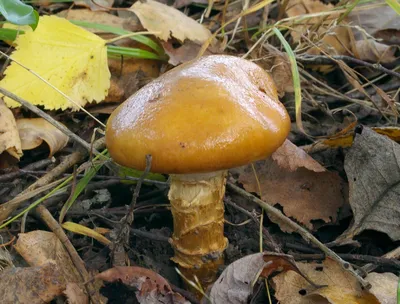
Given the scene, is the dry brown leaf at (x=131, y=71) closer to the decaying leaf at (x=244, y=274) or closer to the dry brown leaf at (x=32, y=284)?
the dry brown leaf at (x=32, y=284)

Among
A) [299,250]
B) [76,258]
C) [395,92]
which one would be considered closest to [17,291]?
[76,258]

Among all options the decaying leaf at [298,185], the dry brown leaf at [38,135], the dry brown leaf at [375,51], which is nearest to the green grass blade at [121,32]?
the dry brown leaf at [38,135]

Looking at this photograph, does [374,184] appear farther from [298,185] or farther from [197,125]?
[197,125]

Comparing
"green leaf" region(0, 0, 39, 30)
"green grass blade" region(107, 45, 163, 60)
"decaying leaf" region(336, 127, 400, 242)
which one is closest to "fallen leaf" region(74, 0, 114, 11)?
"green grass blade" region(107, 45, 163, 60)

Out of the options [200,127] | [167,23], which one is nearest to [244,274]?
[200,127]

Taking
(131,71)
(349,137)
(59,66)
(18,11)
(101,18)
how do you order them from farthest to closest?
(101,18), (131,71), (59,66), (349,137), (18,11)
